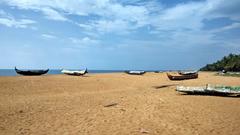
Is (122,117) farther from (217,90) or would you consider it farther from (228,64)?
(228,64)

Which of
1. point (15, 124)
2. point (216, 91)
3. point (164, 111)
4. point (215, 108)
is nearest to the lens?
point (15, 124)

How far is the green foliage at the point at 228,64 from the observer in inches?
2952

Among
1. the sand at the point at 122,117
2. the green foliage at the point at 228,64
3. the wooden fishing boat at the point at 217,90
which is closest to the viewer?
the sand at the point at 122,117

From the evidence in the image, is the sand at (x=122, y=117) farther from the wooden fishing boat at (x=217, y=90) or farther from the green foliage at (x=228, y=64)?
the green foliage at (x=228, y=64)

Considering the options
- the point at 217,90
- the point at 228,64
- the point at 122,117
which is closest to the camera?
the point at 122,117

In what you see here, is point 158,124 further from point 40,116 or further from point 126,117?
point 40,116

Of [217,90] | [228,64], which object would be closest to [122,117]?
[217,90]

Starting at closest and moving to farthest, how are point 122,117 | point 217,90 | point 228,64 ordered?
point 122,117, point 217,90, point 228,64

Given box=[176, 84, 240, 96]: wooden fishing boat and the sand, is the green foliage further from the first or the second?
the sand

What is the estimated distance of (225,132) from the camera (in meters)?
9.16

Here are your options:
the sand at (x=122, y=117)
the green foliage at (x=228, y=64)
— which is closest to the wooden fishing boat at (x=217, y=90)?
the sand at (x=122, y=117)

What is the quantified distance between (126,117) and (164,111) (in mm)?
2145

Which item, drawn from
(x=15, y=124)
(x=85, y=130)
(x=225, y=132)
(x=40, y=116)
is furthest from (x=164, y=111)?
(x=15, y=124)

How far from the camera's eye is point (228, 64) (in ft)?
263
